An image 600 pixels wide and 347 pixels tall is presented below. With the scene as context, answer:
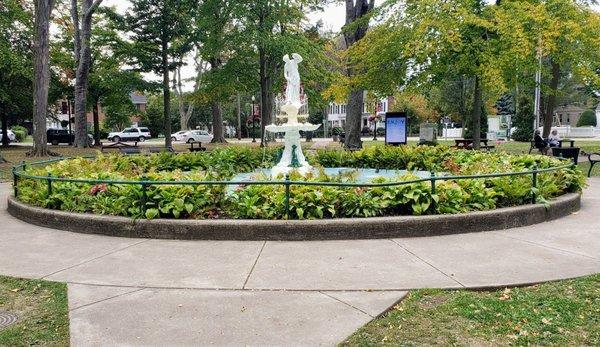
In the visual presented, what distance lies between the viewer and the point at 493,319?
4.24 meters

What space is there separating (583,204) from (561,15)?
32.7 ft

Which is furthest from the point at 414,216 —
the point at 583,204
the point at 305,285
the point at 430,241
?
the point at 583,204

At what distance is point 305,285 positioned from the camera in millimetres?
5168

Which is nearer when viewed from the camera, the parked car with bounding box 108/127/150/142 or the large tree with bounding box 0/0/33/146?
the large tree with bounding box 0/0/33/146

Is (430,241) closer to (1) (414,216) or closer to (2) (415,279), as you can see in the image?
(1) (414,216)

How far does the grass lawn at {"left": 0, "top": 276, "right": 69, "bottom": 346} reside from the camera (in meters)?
3.96

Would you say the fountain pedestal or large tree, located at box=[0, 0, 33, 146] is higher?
large tree, located at box=[0, 0, 33, 146]

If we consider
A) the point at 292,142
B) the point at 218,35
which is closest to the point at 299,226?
the point at 292,142

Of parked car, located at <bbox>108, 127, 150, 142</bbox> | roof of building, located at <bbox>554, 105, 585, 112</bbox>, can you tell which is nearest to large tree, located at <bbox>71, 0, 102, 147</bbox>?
parked car, located at <bbox>108, 127, 150, 142</bbox>

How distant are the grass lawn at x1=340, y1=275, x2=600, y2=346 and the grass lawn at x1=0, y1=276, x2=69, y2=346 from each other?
7.96ft

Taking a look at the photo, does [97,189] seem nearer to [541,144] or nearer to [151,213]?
[151,213]

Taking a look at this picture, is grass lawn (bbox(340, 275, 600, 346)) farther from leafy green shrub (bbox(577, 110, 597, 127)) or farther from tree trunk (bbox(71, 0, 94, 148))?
leafy green shrub (bbox(577, 110, 597, 127))

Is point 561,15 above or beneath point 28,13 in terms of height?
beneath

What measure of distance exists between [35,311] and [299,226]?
353cm
